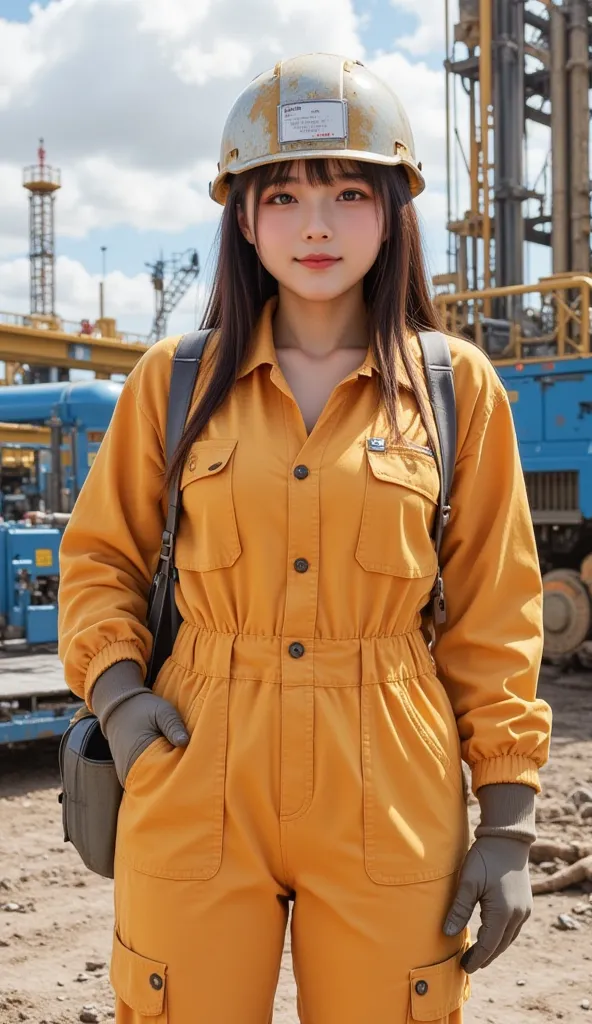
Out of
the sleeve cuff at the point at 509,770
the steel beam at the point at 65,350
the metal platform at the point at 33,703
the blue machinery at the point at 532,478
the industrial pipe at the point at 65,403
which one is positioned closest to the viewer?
the sleeve cuff at the point at 509,770

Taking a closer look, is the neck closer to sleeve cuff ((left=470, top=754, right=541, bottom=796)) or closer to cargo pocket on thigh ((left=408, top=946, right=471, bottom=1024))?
sleeve cuff ((left=470, top=754, right=541, bottom=796))

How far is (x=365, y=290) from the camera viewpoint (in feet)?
6.31

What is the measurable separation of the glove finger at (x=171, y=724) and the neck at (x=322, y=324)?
2.14 feet

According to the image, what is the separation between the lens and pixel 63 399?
286 inches

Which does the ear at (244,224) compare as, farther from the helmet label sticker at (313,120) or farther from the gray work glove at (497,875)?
the gray work glove at (497,875)

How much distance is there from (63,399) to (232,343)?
5677 mm

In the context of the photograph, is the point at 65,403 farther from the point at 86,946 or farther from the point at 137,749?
the point at 137,749

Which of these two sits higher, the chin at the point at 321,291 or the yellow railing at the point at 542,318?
the yellow railing at the point at 542,318

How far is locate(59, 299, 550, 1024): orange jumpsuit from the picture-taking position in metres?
1.55

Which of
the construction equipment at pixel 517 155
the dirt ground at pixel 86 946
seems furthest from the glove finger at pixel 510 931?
the construction equipment at pixel 517 155

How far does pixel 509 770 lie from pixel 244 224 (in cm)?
103

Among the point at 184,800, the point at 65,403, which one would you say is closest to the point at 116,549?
the point at 184,800

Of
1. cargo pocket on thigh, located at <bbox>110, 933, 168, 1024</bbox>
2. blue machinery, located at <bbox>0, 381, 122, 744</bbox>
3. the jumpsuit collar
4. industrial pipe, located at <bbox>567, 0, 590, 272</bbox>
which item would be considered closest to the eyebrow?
the jumpsuit collar

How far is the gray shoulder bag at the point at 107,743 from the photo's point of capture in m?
1.71
